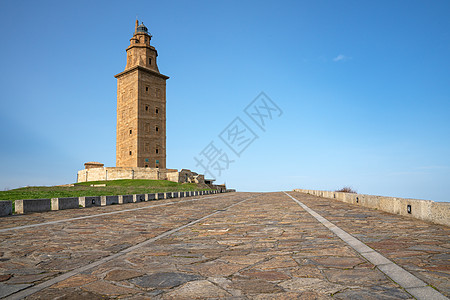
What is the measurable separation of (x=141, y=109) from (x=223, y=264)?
70.3 meters

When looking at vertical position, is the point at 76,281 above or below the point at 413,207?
below

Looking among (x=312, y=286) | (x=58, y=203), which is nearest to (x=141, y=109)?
(x=58, y=203)

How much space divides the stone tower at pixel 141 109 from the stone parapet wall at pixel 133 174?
732 cm

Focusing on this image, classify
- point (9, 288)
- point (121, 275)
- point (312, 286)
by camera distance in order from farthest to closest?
1. point (121, 275)
2. point (9, 288)
3. point (312, 286)

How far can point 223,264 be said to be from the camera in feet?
13.8

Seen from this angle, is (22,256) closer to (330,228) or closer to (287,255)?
(287,255)

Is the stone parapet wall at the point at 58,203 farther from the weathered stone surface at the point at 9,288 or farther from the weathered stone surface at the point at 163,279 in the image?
the weathered stone surface at the point at 163,279

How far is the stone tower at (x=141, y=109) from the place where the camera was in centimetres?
7038

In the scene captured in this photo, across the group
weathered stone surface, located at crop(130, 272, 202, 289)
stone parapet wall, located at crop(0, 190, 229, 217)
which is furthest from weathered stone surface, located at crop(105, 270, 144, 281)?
stone parapet wall, located at crop(0, 190, 229, 217)

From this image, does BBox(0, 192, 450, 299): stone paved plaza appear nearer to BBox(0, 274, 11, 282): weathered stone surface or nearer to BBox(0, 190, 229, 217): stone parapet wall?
BBox(0, 274, 11, 282): weathered stone surface

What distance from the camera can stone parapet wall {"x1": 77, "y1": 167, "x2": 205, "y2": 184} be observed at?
60125 millimetres

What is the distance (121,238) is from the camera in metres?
6.54

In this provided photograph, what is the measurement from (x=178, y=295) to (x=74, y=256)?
2577 mm

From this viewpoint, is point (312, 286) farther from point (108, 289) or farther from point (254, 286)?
point (108, 289)
